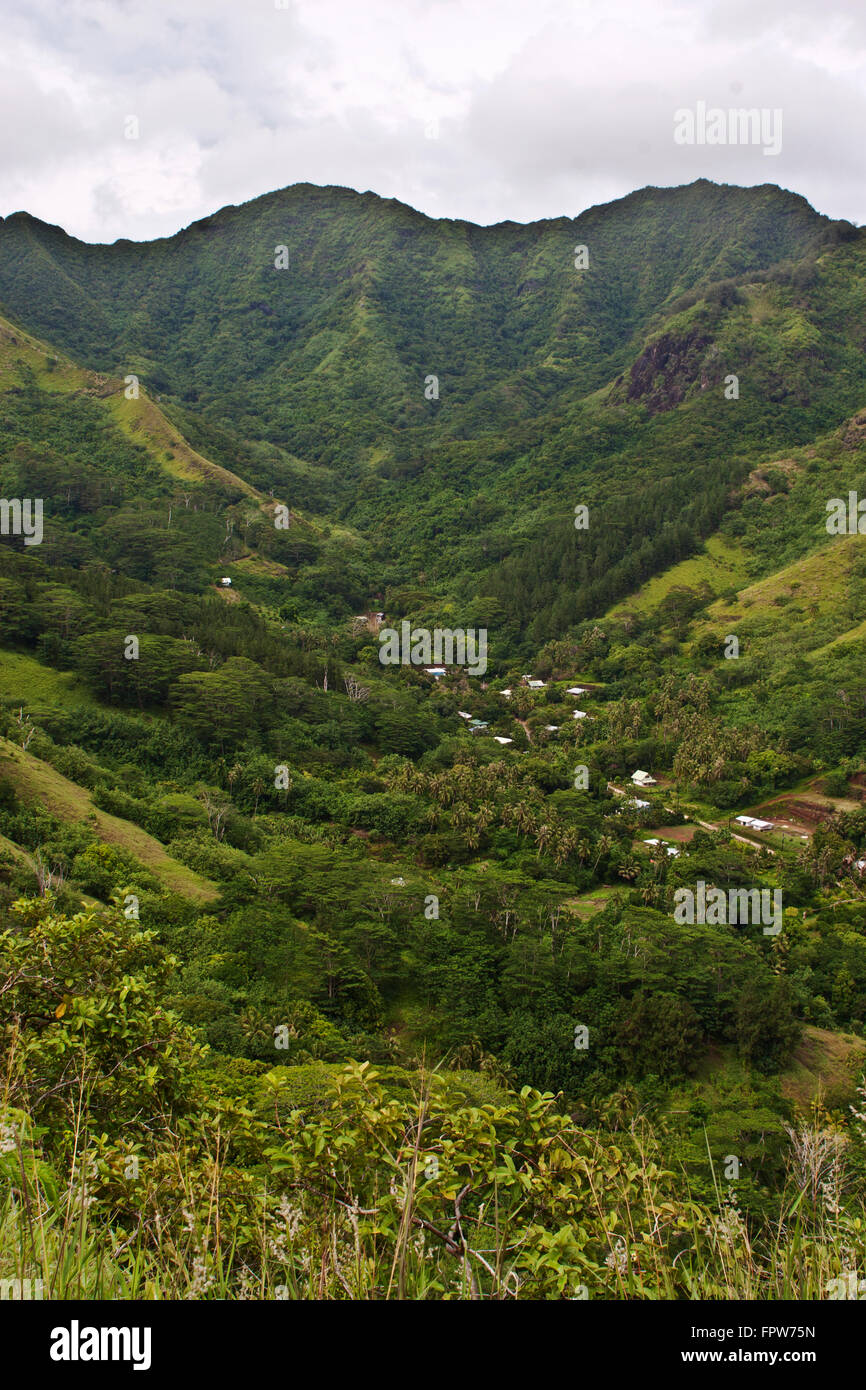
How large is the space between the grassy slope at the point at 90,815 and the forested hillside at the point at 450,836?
21 centimetres

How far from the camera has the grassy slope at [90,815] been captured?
27266mm

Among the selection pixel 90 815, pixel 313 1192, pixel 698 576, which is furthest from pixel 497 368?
pixel 313 1192

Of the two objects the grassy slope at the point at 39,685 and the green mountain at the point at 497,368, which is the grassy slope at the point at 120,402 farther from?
the grassy slope at the point at 39,685

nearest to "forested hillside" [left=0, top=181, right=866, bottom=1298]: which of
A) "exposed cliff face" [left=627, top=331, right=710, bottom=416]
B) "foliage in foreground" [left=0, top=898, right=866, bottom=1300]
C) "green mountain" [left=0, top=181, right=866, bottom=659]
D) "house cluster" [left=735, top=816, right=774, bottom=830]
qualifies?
"foliage in foreground" [left=0, top=898, right=866, bottom=1300]

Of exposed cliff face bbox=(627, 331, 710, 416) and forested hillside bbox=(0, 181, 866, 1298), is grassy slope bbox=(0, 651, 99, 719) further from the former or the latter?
exposed cliff face bbox=(627, 331, 710, 416)

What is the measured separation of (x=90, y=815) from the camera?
28.3 meters

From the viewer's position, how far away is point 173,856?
30.0m

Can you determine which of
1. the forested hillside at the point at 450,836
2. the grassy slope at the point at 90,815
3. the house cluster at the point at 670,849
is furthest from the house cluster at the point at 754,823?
the grassy slope at the point at 90,815

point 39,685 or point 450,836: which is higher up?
point 39,685

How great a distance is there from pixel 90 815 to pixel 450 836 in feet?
52.1

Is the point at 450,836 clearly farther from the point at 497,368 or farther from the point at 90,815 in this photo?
the point at 497,368

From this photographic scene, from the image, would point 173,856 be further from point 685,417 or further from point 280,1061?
point 685,417

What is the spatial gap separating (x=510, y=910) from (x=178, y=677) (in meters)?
25.0
